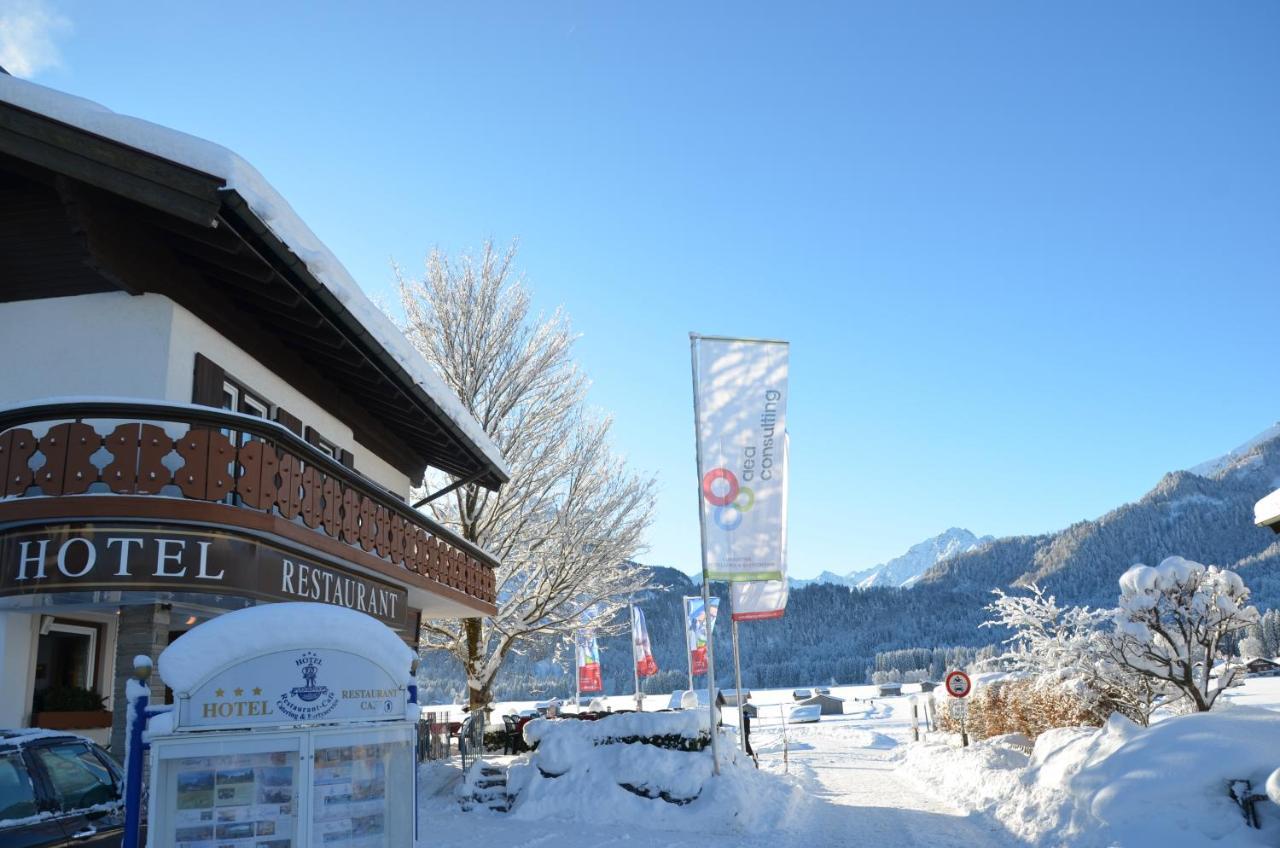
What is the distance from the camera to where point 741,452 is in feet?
49.9

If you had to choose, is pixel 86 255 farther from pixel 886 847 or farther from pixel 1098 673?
pixel 1098 673

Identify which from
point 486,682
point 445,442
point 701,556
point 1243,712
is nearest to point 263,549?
point 701,556

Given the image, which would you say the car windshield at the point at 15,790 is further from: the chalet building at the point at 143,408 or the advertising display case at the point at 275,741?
the chalet building at the point at 143,408

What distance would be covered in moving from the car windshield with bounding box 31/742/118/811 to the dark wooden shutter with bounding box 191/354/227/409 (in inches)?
181

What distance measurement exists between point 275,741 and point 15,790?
2.32m

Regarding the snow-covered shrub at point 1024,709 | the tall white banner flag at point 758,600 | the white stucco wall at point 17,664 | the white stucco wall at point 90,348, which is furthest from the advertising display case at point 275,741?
the tall white banner flag at point 758,600

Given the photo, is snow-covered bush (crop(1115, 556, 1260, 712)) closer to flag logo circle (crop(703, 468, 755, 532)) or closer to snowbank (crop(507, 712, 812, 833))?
flag logo circle (crop(703, 468, 755, 532))

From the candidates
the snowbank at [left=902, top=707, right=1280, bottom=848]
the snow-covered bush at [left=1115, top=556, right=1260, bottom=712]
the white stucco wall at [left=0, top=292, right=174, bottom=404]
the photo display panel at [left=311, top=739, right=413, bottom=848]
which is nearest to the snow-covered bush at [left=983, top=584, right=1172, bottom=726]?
the snow-covered bush at [left=1115, top=556, right=1260, bottom=712]

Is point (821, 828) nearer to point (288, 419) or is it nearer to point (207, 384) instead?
point (288, 419)

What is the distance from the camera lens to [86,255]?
10008 mm

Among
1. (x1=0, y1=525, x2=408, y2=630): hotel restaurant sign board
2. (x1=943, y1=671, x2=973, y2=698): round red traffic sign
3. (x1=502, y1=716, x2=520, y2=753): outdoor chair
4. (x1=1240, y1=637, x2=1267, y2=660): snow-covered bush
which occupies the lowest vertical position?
(x1=1240, y1=637, x2=1267, y2=660): snow-covered bush

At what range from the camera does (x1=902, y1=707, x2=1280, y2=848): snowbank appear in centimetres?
886

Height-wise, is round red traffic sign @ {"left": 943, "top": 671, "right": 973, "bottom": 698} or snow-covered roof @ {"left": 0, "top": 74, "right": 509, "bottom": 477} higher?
snow-covered roof @ {"left": 0, "top": 74, "right": 509, "bottom": 477}

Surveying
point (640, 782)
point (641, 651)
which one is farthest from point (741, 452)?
point (641, 651)
